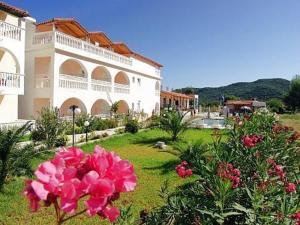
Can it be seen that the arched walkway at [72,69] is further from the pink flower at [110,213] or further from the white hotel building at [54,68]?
the pink flower at [110,213]

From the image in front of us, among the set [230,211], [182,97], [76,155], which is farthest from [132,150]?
[182,97]

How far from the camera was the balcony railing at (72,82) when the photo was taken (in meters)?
21.0

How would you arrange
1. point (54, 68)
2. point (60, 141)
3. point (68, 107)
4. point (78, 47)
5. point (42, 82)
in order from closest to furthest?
point (60, 141) → point (54, 68) → point (42, 82) → point (78, 47) → point (68, 107)

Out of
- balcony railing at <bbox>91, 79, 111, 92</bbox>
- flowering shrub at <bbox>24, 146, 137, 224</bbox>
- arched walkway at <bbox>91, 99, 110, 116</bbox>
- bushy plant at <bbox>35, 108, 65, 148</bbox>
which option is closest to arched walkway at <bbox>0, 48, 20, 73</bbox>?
bushy plant at <bbox>35, 108, 65, 148</bbox>

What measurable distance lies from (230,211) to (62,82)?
1871 cm

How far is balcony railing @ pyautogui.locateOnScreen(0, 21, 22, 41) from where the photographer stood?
16.6 meters

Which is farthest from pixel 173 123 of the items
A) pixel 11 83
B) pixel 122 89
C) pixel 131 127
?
pixel 122 89

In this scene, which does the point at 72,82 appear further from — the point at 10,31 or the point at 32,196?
the point at 32,196

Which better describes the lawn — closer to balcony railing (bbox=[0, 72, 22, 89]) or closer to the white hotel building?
balcony railing (bbox=[0, 72, 22, 89])

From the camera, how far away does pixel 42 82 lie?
20.6 metres

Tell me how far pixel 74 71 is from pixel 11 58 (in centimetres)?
755

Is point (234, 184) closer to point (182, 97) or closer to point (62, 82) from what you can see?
point (62, 82)

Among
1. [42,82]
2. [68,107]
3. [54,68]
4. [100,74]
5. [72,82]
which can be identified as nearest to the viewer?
[54,68]

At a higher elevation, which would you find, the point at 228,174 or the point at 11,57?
the point at 11,57
